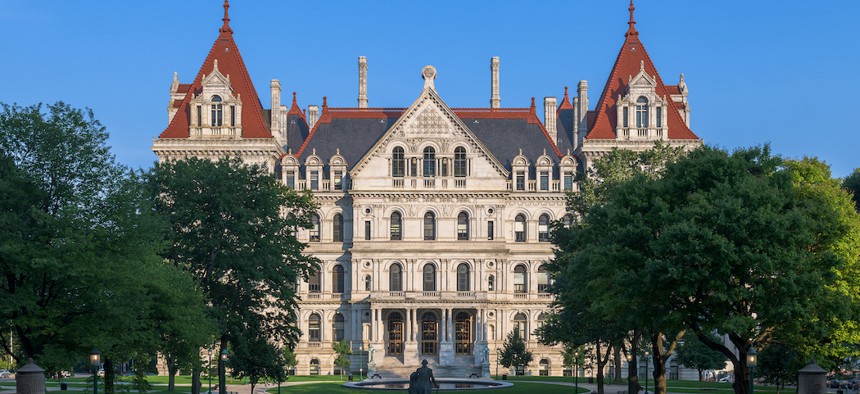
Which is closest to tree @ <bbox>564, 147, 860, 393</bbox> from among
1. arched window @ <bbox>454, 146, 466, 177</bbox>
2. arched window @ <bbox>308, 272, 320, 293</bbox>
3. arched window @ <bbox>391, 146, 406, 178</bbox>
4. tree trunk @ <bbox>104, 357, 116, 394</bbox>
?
tree trunk @ <bbox>104, 357, 116, 394</bbox>

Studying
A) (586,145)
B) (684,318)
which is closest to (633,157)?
(684,318)

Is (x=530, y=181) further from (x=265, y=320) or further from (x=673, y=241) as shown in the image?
(x=673, y=241)

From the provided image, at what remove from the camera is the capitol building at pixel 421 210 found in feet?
308

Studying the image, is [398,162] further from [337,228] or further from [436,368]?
[436,368]

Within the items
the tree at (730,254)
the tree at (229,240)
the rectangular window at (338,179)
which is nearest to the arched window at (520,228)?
the rectangular window at (338,179)

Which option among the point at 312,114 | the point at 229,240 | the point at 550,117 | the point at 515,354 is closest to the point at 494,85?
the point at 550,117

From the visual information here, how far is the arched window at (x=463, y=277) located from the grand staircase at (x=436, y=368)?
567cm

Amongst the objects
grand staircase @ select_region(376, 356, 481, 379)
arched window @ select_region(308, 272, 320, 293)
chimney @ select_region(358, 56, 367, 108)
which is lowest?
grand staircase @ select_region(376, 356, 481, 379)

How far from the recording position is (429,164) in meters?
96.2

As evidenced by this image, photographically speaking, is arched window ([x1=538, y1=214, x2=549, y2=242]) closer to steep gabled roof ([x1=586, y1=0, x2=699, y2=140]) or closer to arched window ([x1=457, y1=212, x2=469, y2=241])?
arched window ([x1=457, y1=212, x2=469, y2=241])

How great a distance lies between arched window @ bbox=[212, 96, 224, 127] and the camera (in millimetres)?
93938

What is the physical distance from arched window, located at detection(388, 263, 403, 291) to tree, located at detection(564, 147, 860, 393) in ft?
152

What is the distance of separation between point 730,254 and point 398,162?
55162 millimetres

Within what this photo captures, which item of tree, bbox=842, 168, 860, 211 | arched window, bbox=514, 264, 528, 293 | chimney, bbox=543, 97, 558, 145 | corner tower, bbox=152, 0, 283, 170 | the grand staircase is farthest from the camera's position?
chimney, bbox=543, 97, 558, 145
